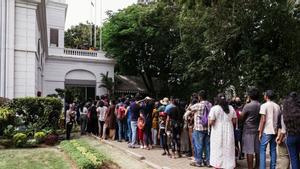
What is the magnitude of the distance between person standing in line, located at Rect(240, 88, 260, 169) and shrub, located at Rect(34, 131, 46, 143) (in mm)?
9057

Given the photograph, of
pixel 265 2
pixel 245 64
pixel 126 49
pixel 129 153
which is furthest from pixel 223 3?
pixel 126 49

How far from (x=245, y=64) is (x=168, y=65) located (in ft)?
51.4

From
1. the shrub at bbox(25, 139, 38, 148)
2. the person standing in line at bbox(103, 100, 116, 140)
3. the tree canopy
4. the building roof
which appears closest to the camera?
the shrub at bbox(25, 139, 38, 148)

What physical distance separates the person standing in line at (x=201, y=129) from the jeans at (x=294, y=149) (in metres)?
2.50

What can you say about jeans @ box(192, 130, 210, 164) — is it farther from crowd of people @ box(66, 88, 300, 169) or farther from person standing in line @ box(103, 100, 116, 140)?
person standing in line @ box(103, 100, 116, 140)

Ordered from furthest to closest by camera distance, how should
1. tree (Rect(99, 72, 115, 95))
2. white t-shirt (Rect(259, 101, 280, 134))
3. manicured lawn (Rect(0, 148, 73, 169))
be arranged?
1. tree (Rect(99, 72, 115, 95))
2. manicured lawn (Rect(0, 148, 73, 169))
3. white t-shirt (Rect(259, 101, 280, 134))

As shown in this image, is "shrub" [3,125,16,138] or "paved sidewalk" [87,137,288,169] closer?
"paved sidewalk" [87,137,288,169]

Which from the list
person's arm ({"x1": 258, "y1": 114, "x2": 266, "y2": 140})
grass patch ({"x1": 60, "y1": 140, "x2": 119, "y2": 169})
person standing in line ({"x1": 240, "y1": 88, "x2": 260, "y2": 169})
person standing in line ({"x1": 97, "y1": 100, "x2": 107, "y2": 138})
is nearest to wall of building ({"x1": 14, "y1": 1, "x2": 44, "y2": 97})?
person standing in line ({"x1": 97, "y1": 100, "x2": 107, "y2": 138})

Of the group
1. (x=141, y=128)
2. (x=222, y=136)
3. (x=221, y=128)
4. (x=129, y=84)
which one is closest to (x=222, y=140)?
(x=222, y=136)

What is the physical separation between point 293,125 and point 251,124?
1.28 meters

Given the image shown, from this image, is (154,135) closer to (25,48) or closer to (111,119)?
(111,119)

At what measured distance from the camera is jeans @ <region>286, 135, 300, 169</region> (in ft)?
24.0

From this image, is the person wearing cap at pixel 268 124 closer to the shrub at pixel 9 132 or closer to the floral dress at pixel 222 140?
the floral dress at pixel 222 140

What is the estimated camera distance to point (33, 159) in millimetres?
11562
